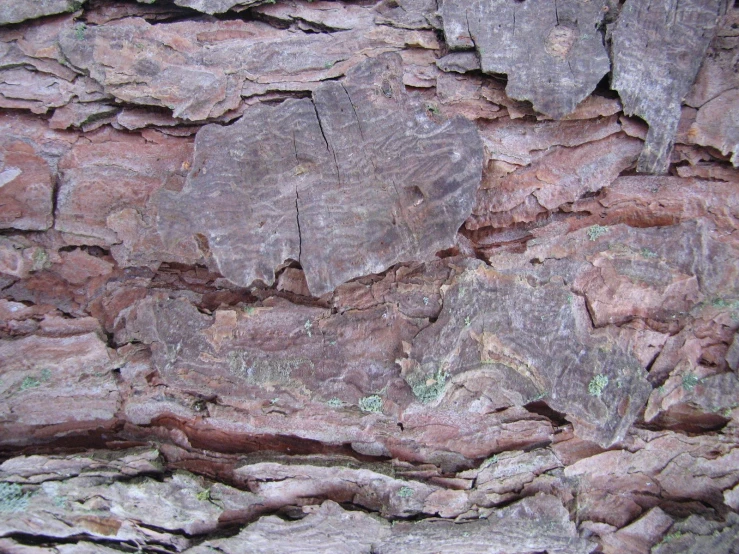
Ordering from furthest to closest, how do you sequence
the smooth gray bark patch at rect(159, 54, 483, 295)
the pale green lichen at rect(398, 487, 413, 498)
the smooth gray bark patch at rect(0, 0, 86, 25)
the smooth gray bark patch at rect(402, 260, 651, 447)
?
the pale green lichen at rect(398, 487, 413, 498) < the smooth gray bark patch at rect(0, 0, 86, 25) < the smooth gray bark patch at rect(402, 260, 651, 447) < the smooth gray bark patch at rect(159, 54, 483, 295)

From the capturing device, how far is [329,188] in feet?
9.55

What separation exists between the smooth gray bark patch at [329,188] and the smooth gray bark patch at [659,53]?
0.93 m

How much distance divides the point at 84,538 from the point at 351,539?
66.8 inches

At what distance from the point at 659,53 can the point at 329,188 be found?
1.96m

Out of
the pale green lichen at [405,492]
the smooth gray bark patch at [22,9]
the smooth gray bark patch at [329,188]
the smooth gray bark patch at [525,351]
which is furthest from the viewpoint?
the pale green lichen at [405,492]

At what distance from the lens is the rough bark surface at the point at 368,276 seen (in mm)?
2926

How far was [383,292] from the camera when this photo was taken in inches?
123

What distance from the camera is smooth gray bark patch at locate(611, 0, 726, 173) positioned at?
116 inches

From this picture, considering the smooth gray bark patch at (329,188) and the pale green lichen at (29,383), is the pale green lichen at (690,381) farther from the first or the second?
the pale green lichen at (29,383)

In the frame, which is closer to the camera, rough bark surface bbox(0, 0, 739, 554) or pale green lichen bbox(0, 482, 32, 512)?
rough bark surface bbox(0, 0, 739, 554)

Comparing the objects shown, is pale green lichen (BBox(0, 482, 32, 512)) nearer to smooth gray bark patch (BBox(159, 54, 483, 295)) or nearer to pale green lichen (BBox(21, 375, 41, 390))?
pale green lichen (BBox(21, 375, 41, 390))

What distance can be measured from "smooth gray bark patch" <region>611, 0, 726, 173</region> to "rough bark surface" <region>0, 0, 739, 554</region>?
13 millimetres

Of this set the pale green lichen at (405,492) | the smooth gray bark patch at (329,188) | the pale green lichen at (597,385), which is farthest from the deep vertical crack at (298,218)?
the pale green lichen at (597,385)

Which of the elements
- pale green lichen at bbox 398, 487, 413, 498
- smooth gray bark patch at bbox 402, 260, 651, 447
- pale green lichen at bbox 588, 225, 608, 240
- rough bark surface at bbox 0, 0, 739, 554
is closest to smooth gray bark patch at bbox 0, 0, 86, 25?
rough bark surface at bbox 0, 0, 739, 554
